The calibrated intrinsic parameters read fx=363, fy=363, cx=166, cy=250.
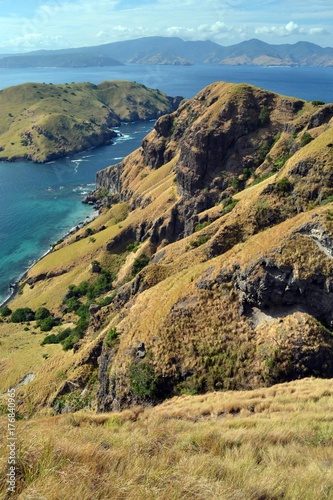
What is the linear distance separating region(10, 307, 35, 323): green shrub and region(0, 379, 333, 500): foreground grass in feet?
274

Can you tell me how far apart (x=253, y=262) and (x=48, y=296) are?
8195 centimetres

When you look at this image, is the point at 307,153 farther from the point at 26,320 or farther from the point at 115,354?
the point at 26,320

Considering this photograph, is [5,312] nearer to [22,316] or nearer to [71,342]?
[22,316]

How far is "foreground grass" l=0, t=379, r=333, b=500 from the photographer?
10.2 meters

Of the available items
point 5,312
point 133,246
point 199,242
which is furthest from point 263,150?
point 5,312

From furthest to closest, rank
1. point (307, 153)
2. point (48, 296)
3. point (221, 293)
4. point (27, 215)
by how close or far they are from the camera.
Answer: point (27, 215) → point (48, 296) → point (307, 153) → point (221, 293)

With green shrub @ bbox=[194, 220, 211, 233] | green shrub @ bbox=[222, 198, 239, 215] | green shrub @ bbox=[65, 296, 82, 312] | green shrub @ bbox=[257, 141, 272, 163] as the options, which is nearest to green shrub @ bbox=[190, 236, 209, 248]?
green shrub @ bbox=[222, 198, 239, 215]

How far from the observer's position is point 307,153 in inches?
2218

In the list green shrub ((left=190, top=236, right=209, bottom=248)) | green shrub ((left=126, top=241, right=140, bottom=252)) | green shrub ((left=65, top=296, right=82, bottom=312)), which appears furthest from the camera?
green shrub ((left=126, top=241, right=140, bottom=252))

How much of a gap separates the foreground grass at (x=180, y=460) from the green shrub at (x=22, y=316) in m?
83.4

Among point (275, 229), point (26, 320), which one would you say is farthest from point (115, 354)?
point (26, 320)

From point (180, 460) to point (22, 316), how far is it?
Result: 95.7 meters

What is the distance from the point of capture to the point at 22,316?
99.2 metres

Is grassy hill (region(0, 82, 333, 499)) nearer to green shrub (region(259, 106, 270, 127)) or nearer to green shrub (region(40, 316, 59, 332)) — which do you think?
green shrub (region(40, 316, 59, 332))
